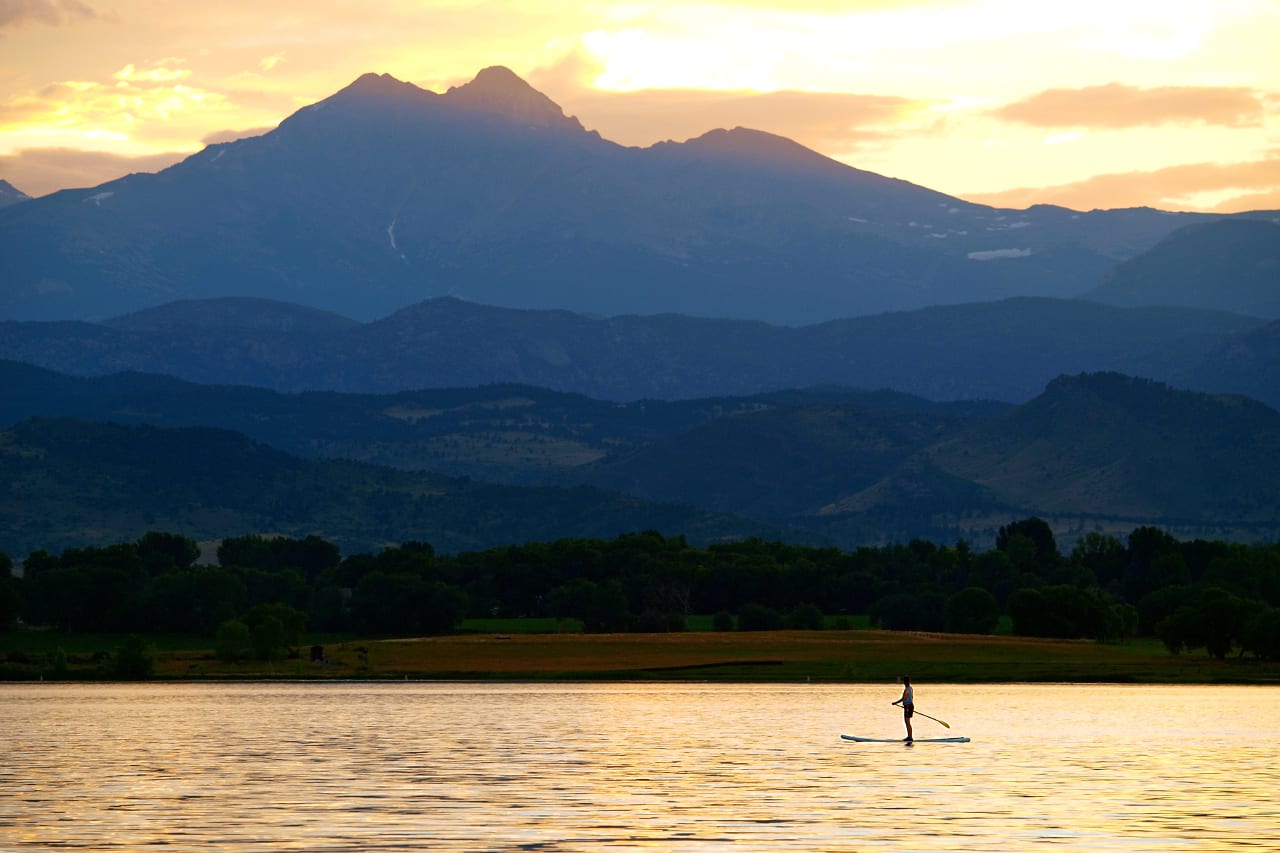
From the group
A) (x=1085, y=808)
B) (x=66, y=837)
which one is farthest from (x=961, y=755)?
(x=66, y=837)

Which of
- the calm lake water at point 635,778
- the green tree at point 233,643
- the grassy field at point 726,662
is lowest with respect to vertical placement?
the calm lake water at point 635,778

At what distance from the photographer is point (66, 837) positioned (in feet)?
156

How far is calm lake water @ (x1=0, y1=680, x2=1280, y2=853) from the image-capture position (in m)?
47.9

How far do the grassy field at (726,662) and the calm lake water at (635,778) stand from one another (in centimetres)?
4675

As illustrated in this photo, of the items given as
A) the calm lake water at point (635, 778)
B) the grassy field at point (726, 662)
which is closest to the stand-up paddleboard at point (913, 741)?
the calm lake water at point (635, 778)

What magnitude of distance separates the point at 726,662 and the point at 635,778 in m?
112

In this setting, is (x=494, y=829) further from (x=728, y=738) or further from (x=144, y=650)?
(x=144, y=650)

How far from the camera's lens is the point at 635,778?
210ft

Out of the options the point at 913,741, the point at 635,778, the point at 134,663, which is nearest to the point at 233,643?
the point at 134,663

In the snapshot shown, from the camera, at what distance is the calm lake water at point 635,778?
4788 centimetres

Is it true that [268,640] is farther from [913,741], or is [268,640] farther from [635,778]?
[635,778]

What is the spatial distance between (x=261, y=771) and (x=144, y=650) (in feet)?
371

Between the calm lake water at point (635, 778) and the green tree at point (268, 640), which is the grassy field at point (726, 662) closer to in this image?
the green tree at point (268, 640)

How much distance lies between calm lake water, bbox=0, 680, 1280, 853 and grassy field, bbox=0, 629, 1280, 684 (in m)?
46.8
